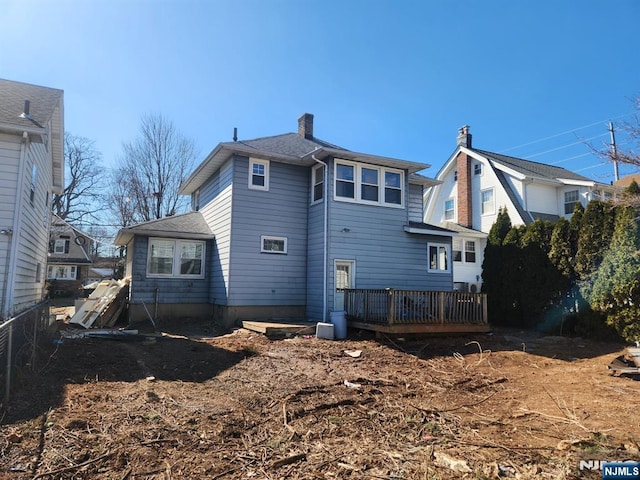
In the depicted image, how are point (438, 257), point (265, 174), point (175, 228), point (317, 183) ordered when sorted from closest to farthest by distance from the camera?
point (265, 174) < point (317, 183) < point (175, 228) < point (438, 257)

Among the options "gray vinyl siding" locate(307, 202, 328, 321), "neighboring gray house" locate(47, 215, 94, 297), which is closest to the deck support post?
"gray vinyl siding" locate(307, 202, 328, 321)

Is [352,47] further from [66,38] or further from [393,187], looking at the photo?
[66,38]

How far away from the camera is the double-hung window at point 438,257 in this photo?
48.5 ft

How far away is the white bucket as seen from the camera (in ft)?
37.6

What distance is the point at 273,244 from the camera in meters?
13.6

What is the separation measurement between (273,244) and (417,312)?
5.16m

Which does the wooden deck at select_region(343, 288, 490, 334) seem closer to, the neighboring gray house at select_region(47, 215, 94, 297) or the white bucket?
the white bucket

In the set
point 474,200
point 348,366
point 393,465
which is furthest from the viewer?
point 474,200

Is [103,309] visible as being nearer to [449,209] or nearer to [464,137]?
[449,209]

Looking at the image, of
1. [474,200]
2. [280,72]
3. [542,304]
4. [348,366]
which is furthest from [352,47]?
[474,200]

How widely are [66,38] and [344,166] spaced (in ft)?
25.7

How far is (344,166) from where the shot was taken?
1309 cm

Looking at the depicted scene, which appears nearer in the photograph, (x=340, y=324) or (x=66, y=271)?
(x=340, y=324)

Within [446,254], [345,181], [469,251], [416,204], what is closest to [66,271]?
[345,181]
